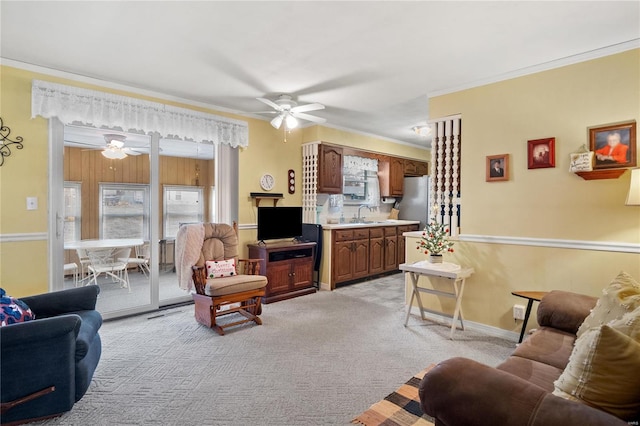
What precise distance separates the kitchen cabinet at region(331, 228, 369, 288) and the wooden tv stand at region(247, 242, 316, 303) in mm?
408

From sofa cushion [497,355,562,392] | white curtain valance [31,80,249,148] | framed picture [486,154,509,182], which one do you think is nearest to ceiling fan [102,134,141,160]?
white curtain valance [31,80,249,148]

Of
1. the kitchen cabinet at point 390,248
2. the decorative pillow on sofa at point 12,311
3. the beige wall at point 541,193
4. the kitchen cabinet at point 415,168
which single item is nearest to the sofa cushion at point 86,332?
the decorative pillow on sofa at point 12,311

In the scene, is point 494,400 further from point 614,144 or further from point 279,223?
point 279,223

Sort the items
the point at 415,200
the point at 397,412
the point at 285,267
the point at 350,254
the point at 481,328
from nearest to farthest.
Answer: the point at 397,412
the point at 481,328
the point at 285,267
the point at 350,254
the point at 415,200

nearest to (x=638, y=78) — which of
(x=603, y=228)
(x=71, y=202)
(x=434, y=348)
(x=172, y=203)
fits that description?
(x=603, y=228)

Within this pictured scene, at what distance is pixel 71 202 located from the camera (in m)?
3.50

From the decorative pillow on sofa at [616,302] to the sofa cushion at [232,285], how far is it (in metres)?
2.81

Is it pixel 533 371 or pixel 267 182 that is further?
pixel 267 182

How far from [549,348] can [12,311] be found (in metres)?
3.35

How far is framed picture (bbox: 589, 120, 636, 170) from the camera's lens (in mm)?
2555

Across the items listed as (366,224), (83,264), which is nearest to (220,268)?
(83,264)

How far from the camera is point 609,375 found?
1109 millimetres

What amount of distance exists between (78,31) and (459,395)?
11.4 ft

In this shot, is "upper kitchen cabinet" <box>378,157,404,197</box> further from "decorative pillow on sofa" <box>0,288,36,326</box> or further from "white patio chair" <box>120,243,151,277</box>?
"decorative pillow on sofa" <box>0,288,36,326</box>
